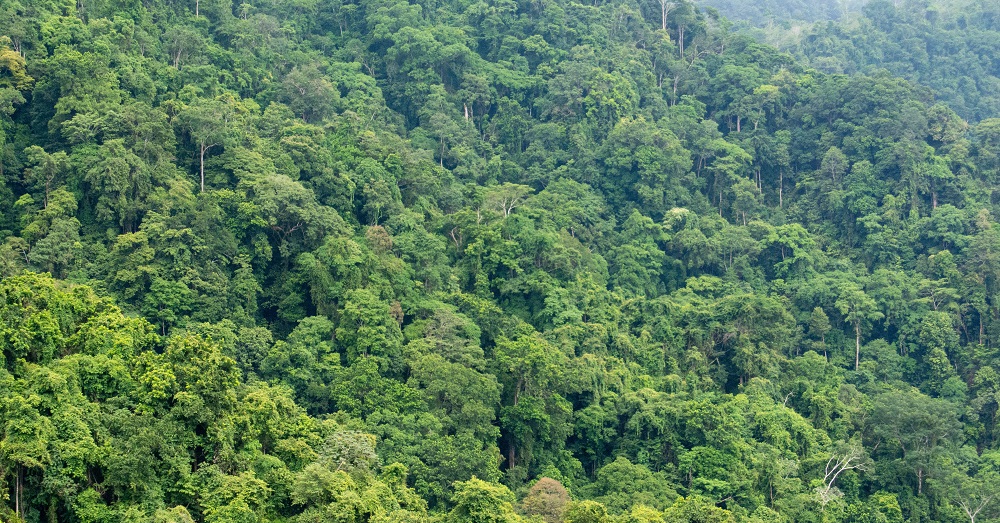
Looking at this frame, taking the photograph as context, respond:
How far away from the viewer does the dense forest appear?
75.7ft

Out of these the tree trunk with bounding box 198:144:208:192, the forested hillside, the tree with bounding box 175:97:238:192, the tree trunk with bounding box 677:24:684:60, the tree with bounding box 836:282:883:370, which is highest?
the tree trunk with bounding box 677:24:684:60

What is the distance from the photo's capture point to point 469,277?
3453 centimetres

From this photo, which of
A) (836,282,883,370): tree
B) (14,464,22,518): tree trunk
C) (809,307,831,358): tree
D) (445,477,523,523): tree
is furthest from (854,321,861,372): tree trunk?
(14,464,22,518): tree trunk

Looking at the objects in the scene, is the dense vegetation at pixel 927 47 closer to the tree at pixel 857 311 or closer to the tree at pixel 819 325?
the tree at pixel 857 311

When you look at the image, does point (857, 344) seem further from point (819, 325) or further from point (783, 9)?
point (783, 9)

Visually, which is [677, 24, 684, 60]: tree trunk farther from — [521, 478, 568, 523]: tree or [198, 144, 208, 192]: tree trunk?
[521, 478, 568, 523]: tree

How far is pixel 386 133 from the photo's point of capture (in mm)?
38094

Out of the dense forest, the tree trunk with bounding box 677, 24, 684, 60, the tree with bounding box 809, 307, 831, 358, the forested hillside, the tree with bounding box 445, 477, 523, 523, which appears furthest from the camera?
the forested hillside

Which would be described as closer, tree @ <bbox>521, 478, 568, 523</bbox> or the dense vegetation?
tree @ <bbox>521, 478, 568, 523</bbox>

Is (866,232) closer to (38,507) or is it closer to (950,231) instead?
(950,231)

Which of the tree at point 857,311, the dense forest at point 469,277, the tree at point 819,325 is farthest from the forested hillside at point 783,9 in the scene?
the tree at point 819,325

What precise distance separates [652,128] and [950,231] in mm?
11041

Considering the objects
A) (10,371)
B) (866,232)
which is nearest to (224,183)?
(10,371)

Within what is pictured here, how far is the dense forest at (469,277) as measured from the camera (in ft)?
75.7
